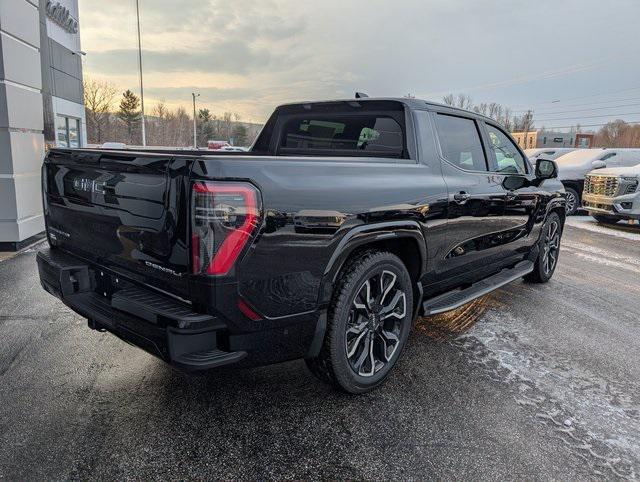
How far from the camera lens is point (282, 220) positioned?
7.37ft

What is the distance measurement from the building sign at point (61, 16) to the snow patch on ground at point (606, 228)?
825 inches

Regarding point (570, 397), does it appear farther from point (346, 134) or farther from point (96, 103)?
point (96, 103)

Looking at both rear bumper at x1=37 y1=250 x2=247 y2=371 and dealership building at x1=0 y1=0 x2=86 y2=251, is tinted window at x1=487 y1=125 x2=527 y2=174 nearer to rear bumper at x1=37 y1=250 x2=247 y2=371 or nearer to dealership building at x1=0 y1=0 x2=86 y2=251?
rear bumper at x1=37 y1=250 x2=247 y2=371

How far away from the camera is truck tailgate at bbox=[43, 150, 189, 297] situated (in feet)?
7.08

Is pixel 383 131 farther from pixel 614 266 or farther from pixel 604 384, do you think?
pixel 614 266

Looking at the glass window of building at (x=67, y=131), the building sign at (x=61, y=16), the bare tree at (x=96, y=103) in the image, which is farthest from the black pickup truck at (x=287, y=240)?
the bare tree at (x=96, y=103)

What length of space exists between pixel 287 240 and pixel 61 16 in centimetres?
2337

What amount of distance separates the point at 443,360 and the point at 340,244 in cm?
151

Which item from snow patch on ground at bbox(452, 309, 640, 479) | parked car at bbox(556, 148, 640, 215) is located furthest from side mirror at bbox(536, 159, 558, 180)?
parked car at bbox(556, 148, 640, 215)

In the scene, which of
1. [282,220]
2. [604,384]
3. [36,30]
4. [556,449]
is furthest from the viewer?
[36,30]

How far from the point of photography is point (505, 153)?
4.64 m

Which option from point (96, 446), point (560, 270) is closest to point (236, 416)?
point (96, 446)

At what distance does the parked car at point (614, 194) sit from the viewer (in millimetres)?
9828

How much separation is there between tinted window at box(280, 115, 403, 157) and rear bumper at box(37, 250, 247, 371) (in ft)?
6.49
